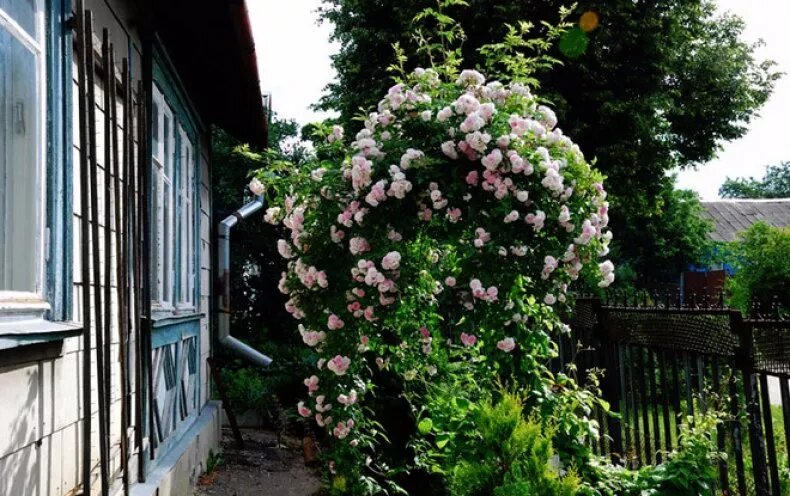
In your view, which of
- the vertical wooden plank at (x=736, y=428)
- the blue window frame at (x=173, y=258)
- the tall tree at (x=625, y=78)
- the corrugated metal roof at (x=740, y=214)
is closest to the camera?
the vertical wooden plank at (x=736, y=428)

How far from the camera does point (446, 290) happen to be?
4.32m

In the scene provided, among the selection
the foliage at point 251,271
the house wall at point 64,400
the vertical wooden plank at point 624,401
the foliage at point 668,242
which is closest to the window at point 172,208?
the house wall at point 64,400

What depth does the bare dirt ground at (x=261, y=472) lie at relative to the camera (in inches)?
245

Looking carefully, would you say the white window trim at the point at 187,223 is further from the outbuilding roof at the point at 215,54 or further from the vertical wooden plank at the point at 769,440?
the vertical wooden plank at the point at 769,440

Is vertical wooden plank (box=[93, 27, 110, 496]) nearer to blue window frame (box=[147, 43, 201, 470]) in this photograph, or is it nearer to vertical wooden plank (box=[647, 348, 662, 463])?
blue window frame (box=[147, 43, 201, 470])

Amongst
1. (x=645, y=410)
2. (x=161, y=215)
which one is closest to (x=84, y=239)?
(x=161, y=215)

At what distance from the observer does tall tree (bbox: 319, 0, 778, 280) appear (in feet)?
45.2

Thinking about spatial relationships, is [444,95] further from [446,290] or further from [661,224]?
[661,224]

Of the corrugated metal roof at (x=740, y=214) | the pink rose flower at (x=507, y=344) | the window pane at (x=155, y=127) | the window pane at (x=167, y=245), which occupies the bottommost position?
the pink rose flower at (x=507, y=344)

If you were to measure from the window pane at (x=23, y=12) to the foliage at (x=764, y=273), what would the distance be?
8252mm

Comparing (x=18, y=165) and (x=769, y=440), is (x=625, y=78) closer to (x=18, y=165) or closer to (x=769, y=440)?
(x=769, y=440)

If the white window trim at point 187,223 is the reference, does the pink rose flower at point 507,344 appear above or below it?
below

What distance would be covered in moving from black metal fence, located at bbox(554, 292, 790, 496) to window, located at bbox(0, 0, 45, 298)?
8.43 feet

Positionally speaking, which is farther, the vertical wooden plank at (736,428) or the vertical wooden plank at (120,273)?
the vertical wooden plank at (736,428)
